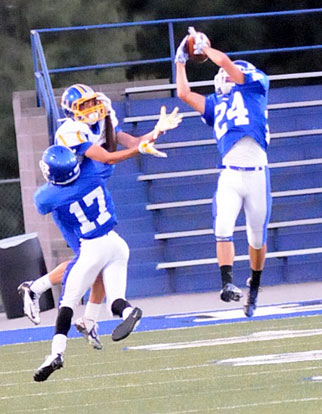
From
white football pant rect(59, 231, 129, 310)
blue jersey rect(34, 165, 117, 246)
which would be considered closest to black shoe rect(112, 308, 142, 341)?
white football pant rect(59, 231, 129, 310)

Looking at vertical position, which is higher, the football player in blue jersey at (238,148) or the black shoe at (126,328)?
the football player in blue jersey at (238,148)

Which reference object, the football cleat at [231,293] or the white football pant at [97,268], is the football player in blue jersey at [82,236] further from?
the football cleat at [231,293]

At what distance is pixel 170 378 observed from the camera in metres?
9.17

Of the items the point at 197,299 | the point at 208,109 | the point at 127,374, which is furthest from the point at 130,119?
the point at 127,374

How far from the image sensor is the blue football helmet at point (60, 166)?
8.59 metres

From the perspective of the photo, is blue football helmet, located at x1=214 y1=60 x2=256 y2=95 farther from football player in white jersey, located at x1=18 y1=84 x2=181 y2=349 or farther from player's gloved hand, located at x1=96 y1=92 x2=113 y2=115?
player's gloved hand, located at x1=96 y1=92 x2=113 y2=115

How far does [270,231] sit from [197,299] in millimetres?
1489

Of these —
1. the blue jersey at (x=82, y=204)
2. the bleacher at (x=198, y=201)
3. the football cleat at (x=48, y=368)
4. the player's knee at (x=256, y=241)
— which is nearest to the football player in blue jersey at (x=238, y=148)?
the player's knee at (x=256, y=241)

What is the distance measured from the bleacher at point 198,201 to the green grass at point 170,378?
3449 mm

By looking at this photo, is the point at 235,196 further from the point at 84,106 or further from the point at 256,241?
the point at 84,106

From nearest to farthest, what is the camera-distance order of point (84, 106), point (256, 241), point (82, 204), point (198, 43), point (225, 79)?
point (82, 204) < point (84, 106) < point (198, 43) < point (225, 79) < point (256, 241)

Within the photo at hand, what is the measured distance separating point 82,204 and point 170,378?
51.7 inches

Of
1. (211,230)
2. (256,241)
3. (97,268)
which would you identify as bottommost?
(211,230)

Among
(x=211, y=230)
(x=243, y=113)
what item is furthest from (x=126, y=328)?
(x=211, y=230)
